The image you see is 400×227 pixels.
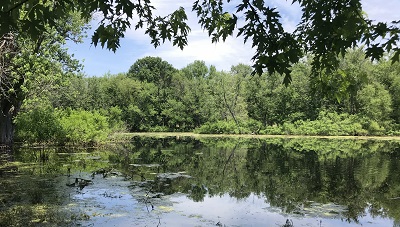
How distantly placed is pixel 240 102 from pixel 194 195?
4898 centimetres

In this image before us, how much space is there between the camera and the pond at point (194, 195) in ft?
24.9

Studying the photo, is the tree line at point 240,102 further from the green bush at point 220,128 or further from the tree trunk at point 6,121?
the tree trunk at point 6,121

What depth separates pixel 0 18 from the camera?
3.25m

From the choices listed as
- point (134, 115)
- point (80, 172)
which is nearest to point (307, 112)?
point (134, 115)

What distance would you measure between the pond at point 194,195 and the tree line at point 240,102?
25.7 metres

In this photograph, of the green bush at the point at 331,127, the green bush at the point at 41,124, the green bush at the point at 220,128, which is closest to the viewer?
the green bush at the point at 41,124

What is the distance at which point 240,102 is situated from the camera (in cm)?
5850

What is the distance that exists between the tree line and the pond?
2567 centimetres

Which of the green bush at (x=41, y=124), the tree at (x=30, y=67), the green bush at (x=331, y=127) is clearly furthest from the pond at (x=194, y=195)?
the green bush at (x=331, y=127)

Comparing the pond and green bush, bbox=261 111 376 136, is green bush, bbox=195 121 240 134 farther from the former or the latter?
the pond

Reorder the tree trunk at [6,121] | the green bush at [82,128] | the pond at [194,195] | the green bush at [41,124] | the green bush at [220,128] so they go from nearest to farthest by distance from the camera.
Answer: the pond at [194,195]
the tree trunk at [6,121]
the green bush at [41,124]
the green bush at [82,128]
the green bush at [220,128]

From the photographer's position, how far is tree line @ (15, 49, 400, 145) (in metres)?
47.1

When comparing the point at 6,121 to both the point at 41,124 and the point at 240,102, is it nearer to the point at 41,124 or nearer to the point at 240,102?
the point at 41,124

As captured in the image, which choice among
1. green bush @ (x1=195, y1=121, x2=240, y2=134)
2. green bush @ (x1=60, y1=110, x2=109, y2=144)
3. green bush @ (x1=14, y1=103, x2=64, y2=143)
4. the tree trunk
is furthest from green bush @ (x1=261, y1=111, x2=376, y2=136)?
the tree trunk
